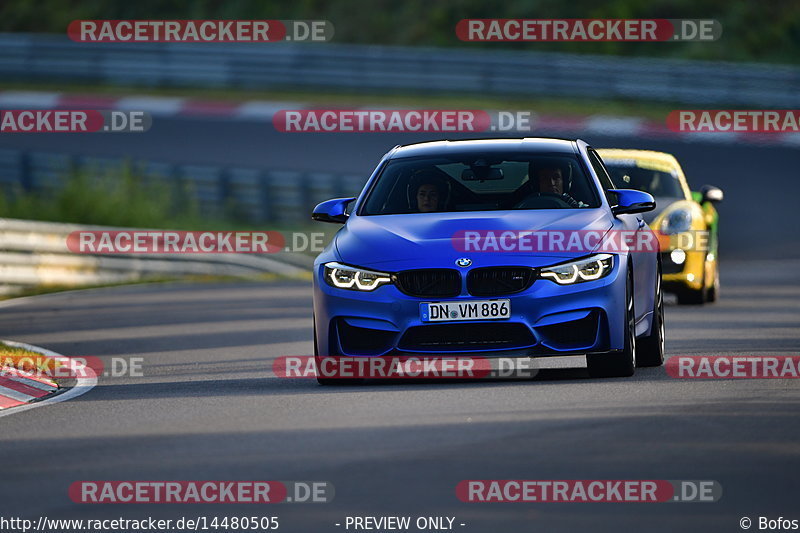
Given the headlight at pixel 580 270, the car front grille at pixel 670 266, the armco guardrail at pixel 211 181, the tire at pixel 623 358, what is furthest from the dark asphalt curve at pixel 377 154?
the headlight at pixel 580 270

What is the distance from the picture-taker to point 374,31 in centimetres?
5478

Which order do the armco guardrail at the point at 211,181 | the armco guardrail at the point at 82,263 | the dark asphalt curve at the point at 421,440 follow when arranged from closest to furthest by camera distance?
1. the dark asphalt curve at the point at 421,440
2. the armco guardrail at the point at 82,263
3. the armco guardrail at the point at 211,181

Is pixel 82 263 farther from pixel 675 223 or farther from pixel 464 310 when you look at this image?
pixel 464 310

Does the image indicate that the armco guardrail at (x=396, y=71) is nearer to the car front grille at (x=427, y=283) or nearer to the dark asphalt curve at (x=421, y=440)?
the dark asphalt curve at (x=421, y=440)

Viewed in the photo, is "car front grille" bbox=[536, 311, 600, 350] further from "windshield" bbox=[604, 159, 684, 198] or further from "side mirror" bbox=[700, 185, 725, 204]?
"side mirror" bbox=[700, 185, 725, 204]

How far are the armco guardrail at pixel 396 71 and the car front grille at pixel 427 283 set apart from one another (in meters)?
25.4

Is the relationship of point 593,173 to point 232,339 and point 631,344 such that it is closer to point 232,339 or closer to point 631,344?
point 631,344

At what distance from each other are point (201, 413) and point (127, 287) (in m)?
15.5

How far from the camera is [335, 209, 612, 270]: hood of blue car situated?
1136cm

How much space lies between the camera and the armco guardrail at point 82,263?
2527cm

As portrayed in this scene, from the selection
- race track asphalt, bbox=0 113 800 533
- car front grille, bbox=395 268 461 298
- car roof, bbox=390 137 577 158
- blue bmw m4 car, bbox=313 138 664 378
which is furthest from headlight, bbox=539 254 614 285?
car roof, bbox=390 137 577 158

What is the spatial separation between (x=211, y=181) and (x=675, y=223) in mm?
A: 16686

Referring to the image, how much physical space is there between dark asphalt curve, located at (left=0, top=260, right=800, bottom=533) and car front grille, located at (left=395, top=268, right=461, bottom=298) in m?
0.58

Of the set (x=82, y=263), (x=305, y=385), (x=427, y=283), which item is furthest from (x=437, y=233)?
(x=82, y=263)
